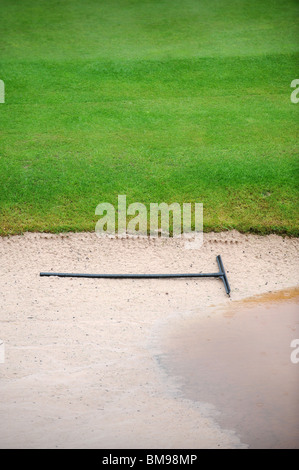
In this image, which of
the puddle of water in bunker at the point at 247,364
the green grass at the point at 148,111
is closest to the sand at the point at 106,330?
the puddle of water in bunker at the point at 247,364

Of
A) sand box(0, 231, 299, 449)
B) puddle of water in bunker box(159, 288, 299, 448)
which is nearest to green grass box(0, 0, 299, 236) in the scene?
sand box(0, 231, 299, 449)

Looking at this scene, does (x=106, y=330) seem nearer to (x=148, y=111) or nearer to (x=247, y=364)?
(x=247, y=364)

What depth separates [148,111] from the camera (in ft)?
33.4

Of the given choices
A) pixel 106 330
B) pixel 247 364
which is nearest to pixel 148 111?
pixel 106 330

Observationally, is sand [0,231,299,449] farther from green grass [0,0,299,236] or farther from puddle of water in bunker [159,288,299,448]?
green grass [0,0,299,236]

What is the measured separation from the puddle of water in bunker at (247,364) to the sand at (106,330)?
0.16 meters

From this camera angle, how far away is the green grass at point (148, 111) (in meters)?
8.23

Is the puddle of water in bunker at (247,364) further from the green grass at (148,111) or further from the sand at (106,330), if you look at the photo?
the green grass at (148,111)

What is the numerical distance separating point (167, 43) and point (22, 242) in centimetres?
676

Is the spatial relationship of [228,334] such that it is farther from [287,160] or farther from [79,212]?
[287,160]

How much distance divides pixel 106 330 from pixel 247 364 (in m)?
1.63

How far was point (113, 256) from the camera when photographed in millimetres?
7234

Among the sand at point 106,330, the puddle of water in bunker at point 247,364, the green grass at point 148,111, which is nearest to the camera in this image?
the sand at point 106,330

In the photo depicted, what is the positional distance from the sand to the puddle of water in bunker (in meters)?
0.16
